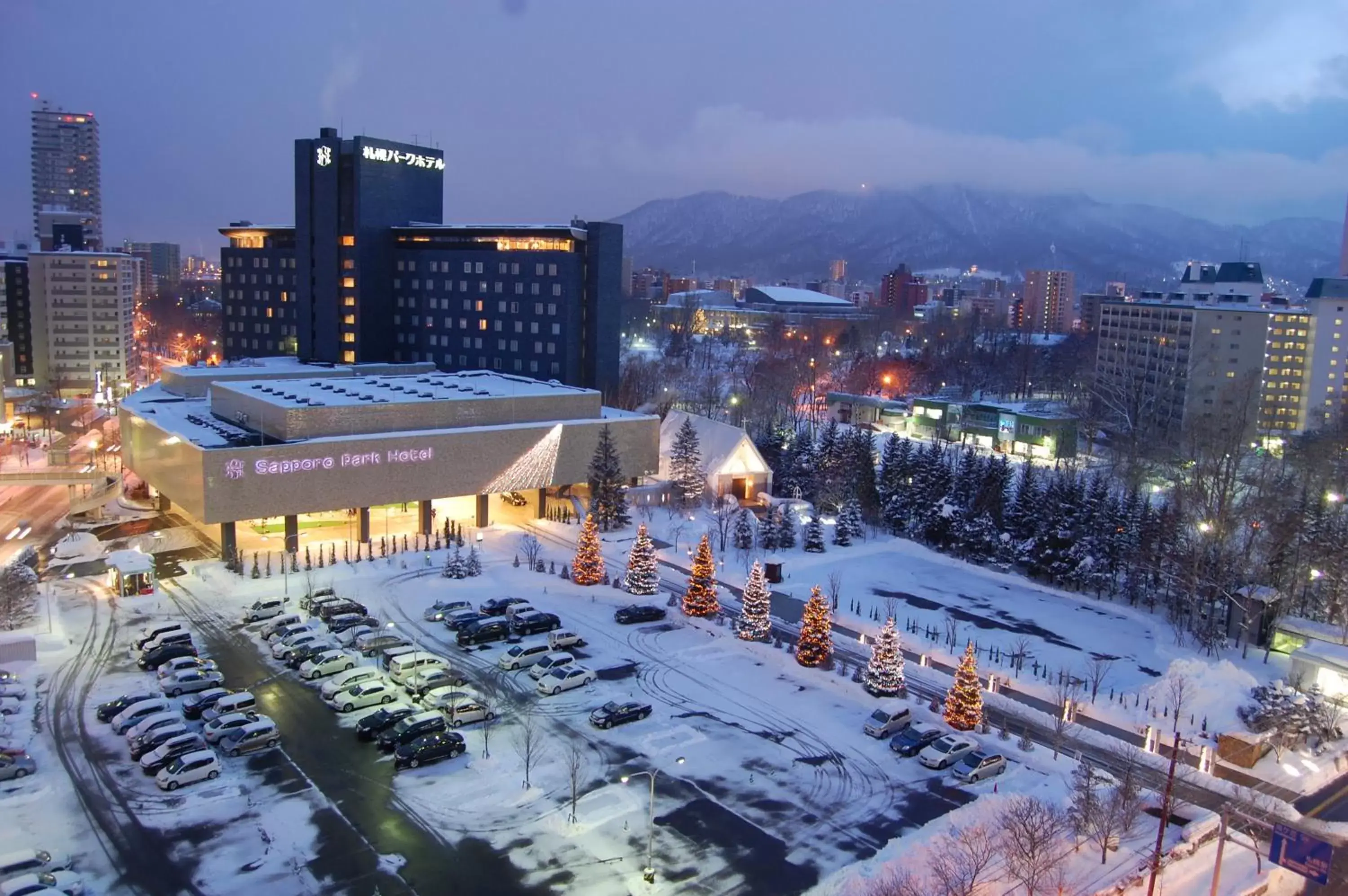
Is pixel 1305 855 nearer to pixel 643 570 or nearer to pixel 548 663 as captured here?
pixel 548 663

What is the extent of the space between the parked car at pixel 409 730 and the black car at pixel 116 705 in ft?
22.7

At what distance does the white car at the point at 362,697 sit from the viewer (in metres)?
28.0

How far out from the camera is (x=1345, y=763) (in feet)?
91.8

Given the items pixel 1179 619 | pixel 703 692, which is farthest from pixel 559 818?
pixel 1179 619

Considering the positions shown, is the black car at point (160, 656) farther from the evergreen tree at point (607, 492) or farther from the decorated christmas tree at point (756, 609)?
the evergreen tree at point (607, 492)

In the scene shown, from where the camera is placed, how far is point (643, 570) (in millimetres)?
39656

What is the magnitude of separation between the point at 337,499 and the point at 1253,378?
234ft

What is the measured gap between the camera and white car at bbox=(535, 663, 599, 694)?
98.0ft

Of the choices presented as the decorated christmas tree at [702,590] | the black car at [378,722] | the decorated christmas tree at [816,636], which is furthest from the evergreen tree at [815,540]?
the black car at [378,722]

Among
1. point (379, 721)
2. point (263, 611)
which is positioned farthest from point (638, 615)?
point (263, 611)

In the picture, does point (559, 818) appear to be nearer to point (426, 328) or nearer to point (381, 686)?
point (381, 686)

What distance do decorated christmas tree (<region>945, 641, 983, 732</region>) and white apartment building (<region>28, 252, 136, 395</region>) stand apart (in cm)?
8916

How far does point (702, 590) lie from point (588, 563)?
5791 mm

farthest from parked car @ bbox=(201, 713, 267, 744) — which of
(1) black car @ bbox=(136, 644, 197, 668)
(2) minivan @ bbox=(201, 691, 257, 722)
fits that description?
(1) black car @ bbox=(136, 644, 197, 668)
